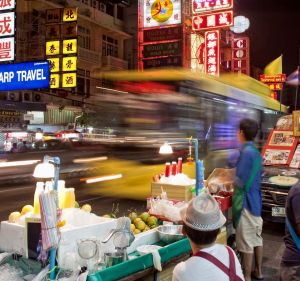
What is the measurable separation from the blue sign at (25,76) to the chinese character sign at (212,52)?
40.1 feet

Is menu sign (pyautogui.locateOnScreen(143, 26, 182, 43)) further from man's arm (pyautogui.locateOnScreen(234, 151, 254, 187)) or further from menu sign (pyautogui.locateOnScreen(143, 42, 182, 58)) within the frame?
man's arm (pyautogui.locateOnScreen(234, 151, 254, 187))

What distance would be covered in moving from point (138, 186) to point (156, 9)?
13534mm

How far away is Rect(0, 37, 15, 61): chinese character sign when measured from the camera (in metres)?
13.3

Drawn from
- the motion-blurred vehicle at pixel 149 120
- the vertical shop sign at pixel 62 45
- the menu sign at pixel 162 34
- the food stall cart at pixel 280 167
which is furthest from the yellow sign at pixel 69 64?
the food stall cart at pixel 280 167

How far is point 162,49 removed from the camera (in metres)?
21.1

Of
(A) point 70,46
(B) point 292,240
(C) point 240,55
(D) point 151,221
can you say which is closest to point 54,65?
(A) point 70,46

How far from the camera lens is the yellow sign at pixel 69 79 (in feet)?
73.8

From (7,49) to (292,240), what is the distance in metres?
12.1

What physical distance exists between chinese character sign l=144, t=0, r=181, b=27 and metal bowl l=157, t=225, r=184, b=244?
17.8 metres

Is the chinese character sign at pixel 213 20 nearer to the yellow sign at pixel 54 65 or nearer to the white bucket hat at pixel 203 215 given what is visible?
the yellow sign at pixel 54 65

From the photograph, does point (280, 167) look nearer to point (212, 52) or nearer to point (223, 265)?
point (223, 265)

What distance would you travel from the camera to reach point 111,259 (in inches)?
147

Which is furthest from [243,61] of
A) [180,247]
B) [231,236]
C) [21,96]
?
[180,247]

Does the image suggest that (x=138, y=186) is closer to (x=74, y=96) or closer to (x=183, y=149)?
(x=183, y=149)
